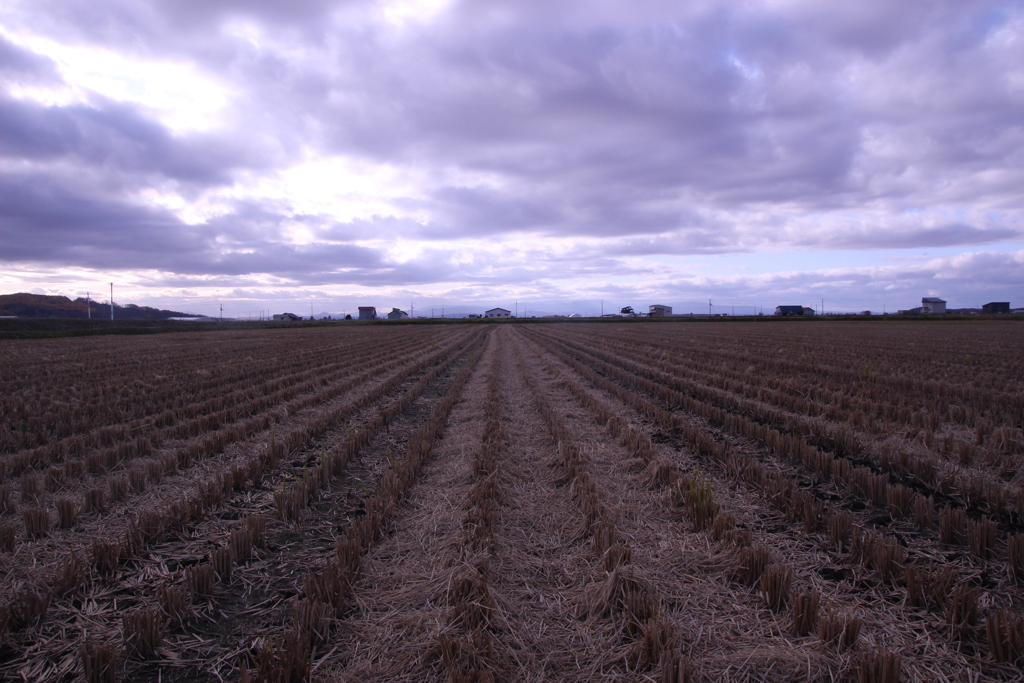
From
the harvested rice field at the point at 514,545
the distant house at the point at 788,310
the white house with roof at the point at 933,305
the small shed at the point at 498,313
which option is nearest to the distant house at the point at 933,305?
the white house with roof at the point at 933,305

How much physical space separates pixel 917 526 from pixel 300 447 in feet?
23.6

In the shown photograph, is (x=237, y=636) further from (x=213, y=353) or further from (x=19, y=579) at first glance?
(x=213, y=353)

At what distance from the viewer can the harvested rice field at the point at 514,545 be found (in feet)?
9.11

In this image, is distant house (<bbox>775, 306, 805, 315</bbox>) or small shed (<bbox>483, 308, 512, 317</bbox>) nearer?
distant house (<bbox>775, 306, 805, 315</bbox>)

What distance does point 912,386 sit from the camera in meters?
11.1

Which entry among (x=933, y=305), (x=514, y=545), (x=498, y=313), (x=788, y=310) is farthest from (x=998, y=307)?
(x=514, y=545)

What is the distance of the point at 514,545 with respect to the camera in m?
4.22

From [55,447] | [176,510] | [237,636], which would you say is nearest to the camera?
[237,636]

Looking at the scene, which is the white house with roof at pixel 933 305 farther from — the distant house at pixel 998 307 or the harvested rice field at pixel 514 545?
the harvested rice field at pixel 514 545

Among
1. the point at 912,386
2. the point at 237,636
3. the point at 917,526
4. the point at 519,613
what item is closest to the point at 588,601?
the point at 519,613

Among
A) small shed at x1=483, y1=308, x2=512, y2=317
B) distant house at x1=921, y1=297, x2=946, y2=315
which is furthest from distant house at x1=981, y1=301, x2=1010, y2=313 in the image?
small shed at x1=483, y1=308, x2=512, y2=317

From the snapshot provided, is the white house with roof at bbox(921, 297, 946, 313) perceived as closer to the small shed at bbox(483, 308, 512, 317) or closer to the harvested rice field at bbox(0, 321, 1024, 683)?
the small shed at bbox(483, 308, 512, 317)

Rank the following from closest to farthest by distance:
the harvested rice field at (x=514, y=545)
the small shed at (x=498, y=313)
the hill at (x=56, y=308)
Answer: the harvested rice field at (x=514, y=545) → the hill at (x=56, y=308) → the small shed at (x=498, y=313)

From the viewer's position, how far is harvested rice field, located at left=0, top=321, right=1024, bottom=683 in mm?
2775
